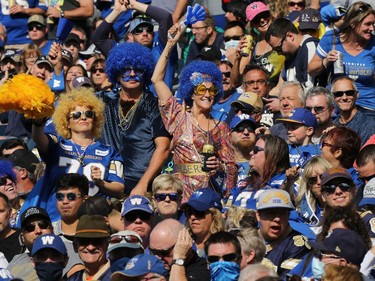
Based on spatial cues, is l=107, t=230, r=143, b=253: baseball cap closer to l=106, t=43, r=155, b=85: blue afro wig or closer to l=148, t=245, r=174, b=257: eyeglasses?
l=148, t=245, r=174, b=257: eyeglasses

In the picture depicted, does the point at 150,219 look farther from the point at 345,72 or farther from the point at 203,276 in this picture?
the point at 345,72

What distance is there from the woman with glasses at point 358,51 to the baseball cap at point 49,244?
4.00m

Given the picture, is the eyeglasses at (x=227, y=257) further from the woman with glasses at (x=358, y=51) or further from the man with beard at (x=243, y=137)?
the woman with glasses at (x=358, y=51)

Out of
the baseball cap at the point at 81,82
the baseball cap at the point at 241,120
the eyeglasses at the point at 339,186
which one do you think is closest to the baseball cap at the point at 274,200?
the eyeglasses at the point at 339,186

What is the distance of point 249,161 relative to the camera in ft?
37.4

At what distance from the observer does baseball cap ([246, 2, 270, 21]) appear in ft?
47.1

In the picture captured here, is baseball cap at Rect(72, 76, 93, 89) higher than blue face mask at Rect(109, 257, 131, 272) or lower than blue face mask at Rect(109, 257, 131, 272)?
lower

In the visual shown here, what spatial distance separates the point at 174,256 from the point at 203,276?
0.25 meters

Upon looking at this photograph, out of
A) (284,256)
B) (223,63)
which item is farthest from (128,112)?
(284,256)

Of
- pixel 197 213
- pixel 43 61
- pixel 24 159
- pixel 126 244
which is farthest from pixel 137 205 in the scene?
pixel 43 61

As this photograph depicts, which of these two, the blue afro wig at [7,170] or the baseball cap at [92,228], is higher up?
the baseball cap at [92,228]

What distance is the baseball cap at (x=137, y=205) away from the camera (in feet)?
33.6

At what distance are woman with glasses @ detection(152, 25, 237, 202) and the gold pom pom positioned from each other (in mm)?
1265

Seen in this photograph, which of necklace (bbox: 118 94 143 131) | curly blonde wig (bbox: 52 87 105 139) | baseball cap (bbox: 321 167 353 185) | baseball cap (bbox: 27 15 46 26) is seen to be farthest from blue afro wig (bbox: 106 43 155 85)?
baseball cap (bbox: 27 15 46 26)
